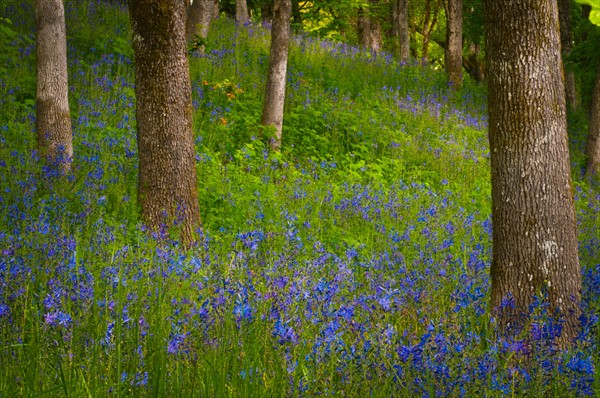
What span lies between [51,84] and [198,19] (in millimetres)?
6644

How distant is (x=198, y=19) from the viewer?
47.0ft

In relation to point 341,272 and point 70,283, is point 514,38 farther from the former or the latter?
point 70,283

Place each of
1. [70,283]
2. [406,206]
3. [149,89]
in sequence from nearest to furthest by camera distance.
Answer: [70,283] < [149,89] < [406,206]

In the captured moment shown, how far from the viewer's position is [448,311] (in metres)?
4.73

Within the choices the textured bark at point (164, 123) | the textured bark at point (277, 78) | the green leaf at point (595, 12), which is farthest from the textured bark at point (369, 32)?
the green leaf at point (595, 12)

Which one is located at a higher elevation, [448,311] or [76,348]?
[448,311]

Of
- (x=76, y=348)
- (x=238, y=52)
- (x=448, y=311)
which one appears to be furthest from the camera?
(x=238, y=52)

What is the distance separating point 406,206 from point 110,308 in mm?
5740

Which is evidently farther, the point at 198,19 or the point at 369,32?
the point at 369,32

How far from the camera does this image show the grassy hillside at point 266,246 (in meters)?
3.04

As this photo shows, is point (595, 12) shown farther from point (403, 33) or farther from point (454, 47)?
point (403, 33)

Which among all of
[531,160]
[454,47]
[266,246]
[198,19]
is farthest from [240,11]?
[531,160]

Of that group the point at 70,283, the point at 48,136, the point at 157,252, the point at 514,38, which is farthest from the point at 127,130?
the point at 514,38

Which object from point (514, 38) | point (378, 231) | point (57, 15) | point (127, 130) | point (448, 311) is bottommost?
point (448, 311)
